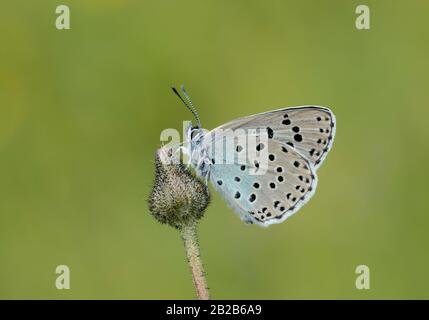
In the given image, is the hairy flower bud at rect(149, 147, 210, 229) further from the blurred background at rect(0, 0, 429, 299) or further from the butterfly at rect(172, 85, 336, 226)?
the blurred background at rect(0, 0, 429, 299)

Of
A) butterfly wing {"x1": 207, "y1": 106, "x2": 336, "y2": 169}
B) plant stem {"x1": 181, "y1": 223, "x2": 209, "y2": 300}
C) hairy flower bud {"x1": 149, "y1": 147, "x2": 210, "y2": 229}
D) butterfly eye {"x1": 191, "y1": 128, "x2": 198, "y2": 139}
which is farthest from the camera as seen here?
butterfly eye {"x1": 191, "y1": 128, "x2": 198, "y2": 139}

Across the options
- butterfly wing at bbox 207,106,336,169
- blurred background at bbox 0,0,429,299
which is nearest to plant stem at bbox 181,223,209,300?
butterfly wing at bbox 207,106,336,169

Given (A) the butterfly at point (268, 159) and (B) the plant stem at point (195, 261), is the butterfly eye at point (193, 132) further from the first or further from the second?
(B) the plant stem at point (195, 261)

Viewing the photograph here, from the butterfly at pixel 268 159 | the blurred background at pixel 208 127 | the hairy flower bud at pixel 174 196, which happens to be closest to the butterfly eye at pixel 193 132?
the butterfly at pixel 268 159

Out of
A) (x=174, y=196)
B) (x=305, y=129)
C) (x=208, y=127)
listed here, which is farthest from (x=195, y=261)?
(x=208, y=127)

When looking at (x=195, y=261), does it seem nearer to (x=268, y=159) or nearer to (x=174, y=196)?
(x=174, y=196)
